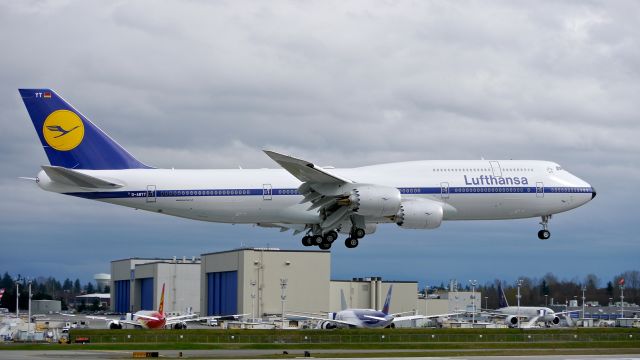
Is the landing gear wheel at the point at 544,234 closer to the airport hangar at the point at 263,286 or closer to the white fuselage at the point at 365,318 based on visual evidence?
the white fuselage at the point at 365,318

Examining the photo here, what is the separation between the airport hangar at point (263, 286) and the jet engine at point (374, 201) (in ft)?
237

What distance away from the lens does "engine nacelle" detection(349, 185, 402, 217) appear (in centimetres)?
6400

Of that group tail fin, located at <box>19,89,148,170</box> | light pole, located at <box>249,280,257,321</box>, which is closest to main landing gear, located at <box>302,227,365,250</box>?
tail fin, located at <box>19,89,148,170</box>

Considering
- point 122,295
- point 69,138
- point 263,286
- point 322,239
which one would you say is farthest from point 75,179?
point 122,295

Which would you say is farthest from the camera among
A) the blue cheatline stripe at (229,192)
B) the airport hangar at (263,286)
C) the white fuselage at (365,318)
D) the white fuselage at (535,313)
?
the airport hangar at (263,286)

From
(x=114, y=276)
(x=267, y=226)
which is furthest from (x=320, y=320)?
(x=114, y=276)

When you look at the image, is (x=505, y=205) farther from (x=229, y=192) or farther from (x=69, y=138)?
(x=69, y=138)

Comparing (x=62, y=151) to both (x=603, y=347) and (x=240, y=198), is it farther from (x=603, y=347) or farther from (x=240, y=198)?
(x=603, y=347)

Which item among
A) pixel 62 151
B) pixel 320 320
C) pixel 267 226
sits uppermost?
pixel 62 151

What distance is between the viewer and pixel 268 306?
465 ft

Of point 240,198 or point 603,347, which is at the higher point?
point 240,198

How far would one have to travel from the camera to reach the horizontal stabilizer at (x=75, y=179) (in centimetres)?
6300

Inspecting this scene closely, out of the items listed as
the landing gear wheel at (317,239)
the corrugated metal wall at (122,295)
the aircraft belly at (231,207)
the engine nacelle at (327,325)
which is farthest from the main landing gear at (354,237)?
the corrugated metal wall at (122,295)

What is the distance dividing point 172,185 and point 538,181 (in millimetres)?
25767
